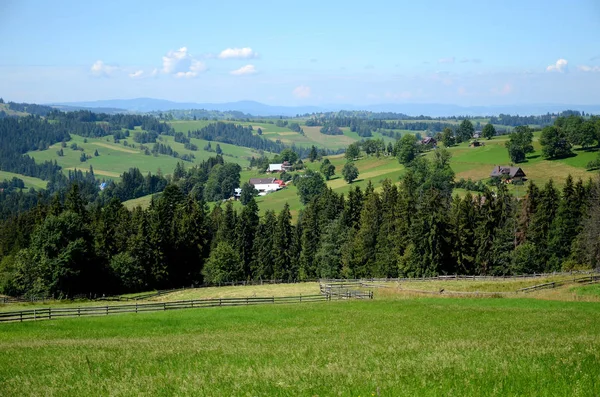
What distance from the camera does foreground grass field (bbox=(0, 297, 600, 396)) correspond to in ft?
49.7

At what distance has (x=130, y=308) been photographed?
171 feet

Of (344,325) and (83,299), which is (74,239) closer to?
(83,299)

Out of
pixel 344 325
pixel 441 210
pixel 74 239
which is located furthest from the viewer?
pixel 441 210

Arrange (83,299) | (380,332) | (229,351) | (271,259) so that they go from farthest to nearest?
1. (271,259)
2. (83,299)
3. (380,332)
4. (229,351)

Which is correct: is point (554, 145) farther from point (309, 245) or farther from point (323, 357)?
point (323, 357)

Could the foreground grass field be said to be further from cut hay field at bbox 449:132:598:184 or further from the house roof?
the house roof

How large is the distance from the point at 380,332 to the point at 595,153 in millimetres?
140374

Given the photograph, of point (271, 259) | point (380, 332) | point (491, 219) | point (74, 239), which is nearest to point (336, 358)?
point (380, 332)

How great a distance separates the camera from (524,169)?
505 ft

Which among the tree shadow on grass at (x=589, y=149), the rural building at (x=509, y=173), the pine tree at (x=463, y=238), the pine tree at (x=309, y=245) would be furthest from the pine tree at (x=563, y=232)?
the tree shadow on grass at (x=589, y=149)

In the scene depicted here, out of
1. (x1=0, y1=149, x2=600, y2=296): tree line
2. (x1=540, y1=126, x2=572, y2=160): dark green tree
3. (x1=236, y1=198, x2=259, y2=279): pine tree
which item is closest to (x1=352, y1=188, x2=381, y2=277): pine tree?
(x1=0, y1=149, x2=600, y2=296): tree line

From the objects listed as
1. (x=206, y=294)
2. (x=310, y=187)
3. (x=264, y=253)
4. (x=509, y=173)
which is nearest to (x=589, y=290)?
(x=206, y=294)

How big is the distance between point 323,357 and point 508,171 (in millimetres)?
138055

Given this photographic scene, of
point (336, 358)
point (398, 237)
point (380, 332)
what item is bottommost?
point (398, 237)
